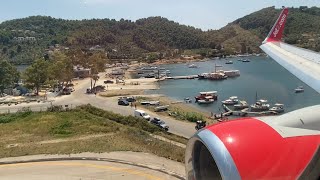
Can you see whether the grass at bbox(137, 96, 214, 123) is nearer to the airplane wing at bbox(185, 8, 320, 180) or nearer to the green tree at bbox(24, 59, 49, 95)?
the green tree at bbox(24, 59, 49, 95)

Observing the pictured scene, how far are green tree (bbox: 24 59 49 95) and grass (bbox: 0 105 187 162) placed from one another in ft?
74.5

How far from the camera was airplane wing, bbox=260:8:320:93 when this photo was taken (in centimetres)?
1109

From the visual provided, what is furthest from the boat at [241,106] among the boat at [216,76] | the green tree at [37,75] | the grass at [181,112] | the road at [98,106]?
the boat at [216,76]

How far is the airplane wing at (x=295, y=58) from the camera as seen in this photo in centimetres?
1109

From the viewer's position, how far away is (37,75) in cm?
6462

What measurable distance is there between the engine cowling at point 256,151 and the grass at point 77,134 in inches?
702

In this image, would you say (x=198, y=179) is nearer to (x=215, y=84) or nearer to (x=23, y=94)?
(x=23, y=94)

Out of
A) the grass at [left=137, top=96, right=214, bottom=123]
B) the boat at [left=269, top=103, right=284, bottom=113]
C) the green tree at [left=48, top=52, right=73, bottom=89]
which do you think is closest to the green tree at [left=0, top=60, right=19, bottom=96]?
Answer: the green tree at [left=48, top=52, right=73, bottom=89]

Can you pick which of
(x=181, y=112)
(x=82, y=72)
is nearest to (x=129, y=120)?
(x=181, y=112)

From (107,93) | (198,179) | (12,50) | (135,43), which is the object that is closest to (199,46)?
(135,43)

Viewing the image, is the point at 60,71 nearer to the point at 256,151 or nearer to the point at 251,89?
the point at 251,89

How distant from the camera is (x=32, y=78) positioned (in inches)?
2532

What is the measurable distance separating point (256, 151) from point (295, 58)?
36.5ft

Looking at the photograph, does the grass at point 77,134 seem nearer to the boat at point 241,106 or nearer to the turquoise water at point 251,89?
the boat at point 241,106
